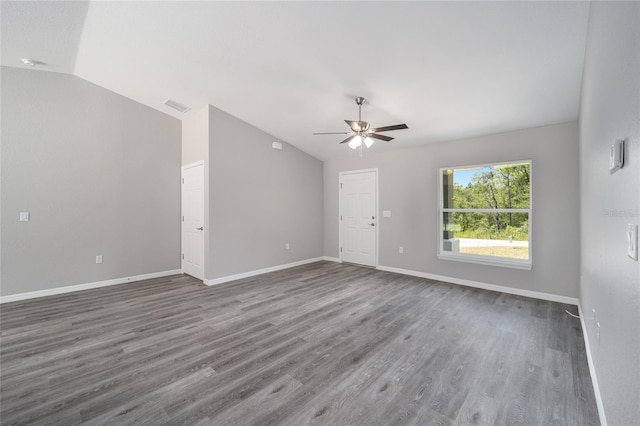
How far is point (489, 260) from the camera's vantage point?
429cm

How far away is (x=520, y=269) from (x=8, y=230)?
7430mm

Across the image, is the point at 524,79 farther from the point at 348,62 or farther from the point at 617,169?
the point at 617,169

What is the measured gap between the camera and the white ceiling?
7.63ft

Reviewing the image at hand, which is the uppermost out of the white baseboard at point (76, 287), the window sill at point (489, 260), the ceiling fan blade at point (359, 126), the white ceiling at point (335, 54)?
the white ceiling at point (335, 54)

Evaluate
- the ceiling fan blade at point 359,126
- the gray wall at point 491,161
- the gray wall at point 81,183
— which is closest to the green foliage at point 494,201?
the gray wall at point 491,161

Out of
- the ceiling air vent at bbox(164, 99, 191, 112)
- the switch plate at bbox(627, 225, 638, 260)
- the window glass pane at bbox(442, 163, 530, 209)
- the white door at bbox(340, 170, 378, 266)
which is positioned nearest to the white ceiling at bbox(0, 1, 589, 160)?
the ceiling air vent at bbox(164, 99, 191, 112)

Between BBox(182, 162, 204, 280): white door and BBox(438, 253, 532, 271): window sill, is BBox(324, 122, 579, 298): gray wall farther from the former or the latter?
BBox(182, 162, 204, 280): white door

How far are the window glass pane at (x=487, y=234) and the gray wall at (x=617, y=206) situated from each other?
2.44m

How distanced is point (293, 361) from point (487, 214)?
3.82 meters

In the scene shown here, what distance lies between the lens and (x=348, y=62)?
2998mm

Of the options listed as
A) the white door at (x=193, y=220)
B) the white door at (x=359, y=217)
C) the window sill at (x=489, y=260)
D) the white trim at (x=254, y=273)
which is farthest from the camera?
the white door at (x=359, y=217)

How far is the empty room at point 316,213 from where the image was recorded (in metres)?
1.76

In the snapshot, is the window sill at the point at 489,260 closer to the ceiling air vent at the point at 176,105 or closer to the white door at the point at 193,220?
the white door at the point at 193,220

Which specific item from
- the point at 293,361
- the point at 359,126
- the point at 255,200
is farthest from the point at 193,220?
the point at 293,361
